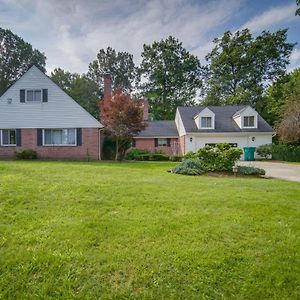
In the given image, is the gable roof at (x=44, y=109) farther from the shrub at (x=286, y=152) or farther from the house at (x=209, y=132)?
the shrub at (x=286, y=152)

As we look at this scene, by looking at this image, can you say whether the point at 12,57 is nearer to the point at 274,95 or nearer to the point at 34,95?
the point at 34,95

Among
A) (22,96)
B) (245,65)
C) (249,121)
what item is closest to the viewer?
(22,96)

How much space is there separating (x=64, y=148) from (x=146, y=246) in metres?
16.9

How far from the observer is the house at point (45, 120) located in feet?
63.3

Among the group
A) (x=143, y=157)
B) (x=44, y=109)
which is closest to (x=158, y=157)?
(x=143, y=157)

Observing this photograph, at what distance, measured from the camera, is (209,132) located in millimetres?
27125

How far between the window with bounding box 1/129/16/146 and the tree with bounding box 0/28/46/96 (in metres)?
28.0

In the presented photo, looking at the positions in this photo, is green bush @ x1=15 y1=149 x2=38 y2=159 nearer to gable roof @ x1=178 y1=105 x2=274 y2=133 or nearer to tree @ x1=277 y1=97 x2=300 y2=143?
gable roof @ x1=178 y1=105 x2=274 y2=133

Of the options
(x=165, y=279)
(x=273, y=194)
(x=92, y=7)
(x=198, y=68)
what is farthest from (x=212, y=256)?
(x=198, y=68)

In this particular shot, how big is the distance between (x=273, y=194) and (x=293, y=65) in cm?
4060

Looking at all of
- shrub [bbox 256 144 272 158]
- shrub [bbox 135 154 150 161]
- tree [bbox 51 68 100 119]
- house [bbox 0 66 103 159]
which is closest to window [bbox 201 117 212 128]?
shrub [bbox 256 144 272 158]

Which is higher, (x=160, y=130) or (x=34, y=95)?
(x=34, y=95)

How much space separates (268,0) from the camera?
27.9 ft

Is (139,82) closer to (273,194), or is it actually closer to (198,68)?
(198,68)
